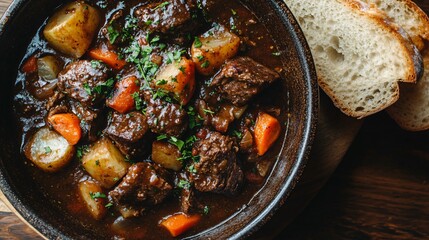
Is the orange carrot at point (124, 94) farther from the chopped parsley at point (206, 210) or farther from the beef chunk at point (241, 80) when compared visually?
the chopped parsley at point (206, 210)

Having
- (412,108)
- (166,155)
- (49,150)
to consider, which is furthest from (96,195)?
(412,108)

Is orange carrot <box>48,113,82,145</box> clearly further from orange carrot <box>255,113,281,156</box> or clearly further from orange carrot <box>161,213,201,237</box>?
orange carrot <box>255,113,281,156</box>

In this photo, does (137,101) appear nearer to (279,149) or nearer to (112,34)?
(112,34)

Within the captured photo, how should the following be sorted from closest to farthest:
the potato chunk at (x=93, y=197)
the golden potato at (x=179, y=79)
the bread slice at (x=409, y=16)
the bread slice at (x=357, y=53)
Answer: the golden potato at (x=179, y=79) → the potato chunk at (x=93, y=197) → the bread slice at (x=357, y=53) → the bread slice at (x=409, y=16)

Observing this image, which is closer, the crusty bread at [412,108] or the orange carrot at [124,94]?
the orange carrot at [124,94]

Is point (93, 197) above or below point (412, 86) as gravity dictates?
below

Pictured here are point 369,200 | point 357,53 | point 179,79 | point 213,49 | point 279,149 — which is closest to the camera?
point 179,79

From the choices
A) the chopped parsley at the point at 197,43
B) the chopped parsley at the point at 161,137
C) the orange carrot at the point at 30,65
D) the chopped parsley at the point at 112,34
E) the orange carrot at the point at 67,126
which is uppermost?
the chopped parsley at the point at 112,34

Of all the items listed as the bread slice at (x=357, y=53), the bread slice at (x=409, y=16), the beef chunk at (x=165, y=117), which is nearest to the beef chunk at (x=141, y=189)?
the beef chunk at (x=165, y=117)
